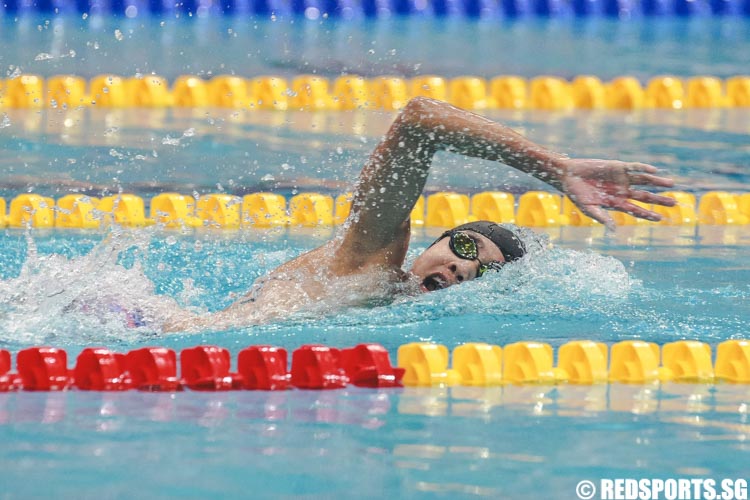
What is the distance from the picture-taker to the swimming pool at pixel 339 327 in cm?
240

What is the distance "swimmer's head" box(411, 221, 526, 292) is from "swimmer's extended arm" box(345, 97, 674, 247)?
0.17m

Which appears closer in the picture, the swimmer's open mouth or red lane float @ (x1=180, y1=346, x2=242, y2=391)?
red lane float @ (x1=180, y1=346, x2=242, y2=391)

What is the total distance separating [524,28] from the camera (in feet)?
32.3

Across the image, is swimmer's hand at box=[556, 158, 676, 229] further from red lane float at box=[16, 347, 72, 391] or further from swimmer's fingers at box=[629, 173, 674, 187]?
red lane float at box=[16, 347, 72, 391]

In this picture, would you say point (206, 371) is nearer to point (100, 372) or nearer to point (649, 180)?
point (100, 372)

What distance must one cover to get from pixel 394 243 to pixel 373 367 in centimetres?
56

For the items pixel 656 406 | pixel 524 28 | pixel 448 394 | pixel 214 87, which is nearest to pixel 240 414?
pixel 448 394

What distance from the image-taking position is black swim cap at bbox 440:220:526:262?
11.9 ft

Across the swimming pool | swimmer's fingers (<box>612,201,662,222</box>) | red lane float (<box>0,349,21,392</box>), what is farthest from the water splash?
swimmer's fingers (<box>612,201,662,222</box>)

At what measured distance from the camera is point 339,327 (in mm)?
3490

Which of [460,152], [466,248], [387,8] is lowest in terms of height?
[466,248]

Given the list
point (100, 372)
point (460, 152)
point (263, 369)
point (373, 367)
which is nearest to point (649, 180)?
point (460, 152)

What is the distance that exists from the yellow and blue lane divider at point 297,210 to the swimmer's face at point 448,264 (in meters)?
1.85

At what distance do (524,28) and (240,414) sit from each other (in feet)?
24.8
